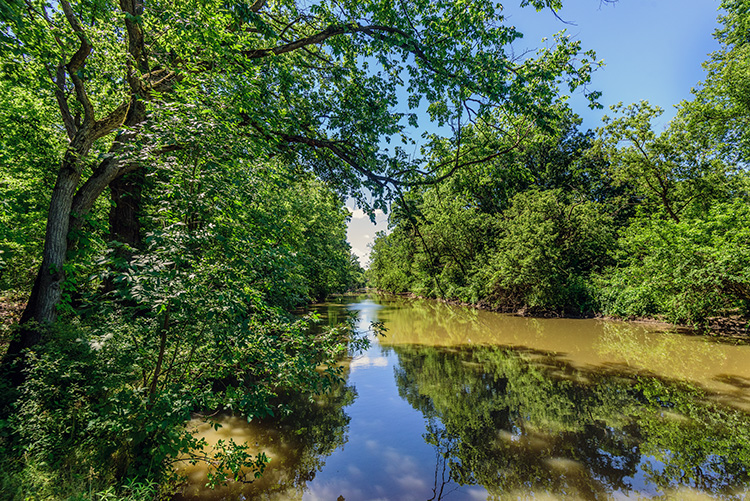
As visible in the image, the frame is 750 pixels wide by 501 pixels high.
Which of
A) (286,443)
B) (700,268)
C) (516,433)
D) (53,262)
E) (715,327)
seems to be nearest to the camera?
(53,262)

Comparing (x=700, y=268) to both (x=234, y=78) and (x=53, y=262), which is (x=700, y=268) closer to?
(x=234, y=78)

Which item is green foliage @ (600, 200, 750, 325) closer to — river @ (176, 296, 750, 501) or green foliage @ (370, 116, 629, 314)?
river @ (176, 296, 750, 501)

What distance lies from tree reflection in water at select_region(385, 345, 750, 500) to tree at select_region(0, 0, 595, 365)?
164 inches

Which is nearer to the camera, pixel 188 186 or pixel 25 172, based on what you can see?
pixel 188 186

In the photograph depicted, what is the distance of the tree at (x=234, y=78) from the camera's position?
11.8ft

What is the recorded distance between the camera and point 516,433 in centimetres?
471

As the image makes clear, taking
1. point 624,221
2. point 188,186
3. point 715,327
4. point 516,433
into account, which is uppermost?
point 624,221

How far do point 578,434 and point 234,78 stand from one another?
7.30 metres

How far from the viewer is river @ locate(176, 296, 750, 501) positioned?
11.5ft

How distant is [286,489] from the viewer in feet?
11.6

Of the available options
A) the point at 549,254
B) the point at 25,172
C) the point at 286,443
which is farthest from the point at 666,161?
the point at 25,172

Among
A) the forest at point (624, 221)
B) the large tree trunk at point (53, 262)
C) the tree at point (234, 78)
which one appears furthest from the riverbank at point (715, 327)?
the large tree trunk at point (53, 262)

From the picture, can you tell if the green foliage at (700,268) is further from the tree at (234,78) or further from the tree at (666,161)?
the tree at (234,78)

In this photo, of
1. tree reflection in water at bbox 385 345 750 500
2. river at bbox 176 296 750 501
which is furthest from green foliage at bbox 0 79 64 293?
tree reflection in water at bbox 385 345 750 500
